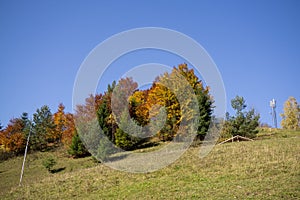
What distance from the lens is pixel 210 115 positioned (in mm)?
42438

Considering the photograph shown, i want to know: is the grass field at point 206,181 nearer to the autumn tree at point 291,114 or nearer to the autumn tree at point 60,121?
the autumn tree at point 60,121

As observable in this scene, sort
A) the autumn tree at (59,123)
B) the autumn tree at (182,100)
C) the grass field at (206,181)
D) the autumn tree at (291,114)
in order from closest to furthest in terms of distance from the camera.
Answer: the grass field at (206,181) → the autumn tree at (182,100) → the autumn tree at (59,123) → the autumn tree at (291,114)

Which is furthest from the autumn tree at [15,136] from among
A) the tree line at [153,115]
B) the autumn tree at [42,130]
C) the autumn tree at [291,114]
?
the autumn tree at [291,114]

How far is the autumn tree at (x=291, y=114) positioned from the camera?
76062 mm

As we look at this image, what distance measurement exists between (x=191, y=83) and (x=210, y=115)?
18.0 ft

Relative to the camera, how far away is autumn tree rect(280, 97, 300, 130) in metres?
76.1

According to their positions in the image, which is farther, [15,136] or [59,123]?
[59,123]

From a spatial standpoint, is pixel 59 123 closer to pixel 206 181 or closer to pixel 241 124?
pixel 241 124

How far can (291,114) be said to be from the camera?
7769cm

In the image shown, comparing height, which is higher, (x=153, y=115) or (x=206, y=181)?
(x=153, y=115)

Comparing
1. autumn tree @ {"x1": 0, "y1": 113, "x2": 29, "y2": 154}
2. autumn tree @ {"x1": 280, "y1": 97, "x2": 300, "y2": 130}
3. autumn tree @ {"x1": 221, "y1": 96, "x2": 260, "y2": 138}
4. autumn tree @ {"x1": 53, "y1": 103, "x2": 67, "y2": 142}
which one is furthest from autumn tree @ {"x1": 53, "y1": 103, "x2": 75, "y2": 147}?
autumn tree @ {"x1": 280, "y1": 97, "x2": 300, "y2": 130}

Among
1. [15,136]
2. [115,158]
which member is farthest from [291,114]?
[15,136]

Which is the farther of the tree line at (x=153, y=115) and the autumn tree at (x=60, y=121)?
the autumn tree at (x=60, y=121)

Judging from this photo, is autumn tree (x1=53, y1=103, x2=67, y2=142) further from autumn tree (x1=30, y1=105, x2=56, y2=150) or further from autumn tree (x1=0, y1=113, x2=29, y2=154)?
autumn tree (x1=0, y1=113, x2=29, y2=154)
